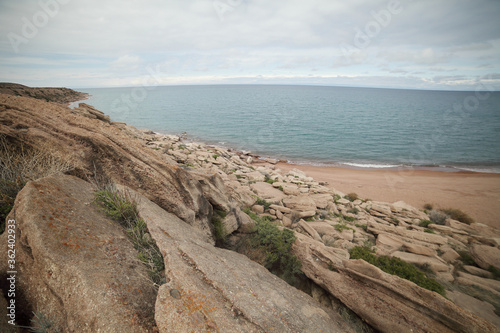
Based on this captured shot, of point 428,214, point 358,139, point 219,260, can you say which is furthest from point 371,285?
point 358,139

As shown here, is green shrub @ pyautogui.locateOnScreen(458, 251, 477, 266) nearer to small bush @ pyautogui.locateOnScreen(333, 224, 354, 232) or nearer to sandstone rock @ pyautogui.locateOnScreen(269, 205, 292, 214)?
small bush @ pyautogui.locateOnScreen(333, 224, 354, 232)

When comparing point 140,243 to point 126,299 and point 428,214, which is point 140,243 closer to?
point 126,299

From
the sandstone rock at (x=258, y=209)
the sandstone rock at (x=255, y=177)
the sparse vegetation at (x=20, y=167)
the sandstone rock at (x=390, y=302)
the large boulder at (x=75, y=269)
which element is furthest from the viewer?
the sandstone rock at (x=255, y=177)

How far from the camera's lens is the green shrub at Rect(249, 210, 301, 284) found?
403 inches

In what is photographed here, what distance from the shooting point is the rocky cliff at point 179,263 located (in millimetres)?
4125

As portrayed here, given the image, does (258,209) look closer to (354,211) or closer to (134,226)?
(354,211)

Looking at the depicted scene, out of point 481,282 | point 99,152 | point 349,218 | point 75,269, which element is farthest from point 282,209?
point 75,269

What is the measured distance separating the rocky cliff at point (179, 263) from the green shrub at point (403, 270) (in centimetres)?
75

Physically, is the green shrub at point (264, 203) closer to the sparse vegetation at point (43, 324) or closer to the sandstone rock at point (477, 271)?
the sandstone rock at point (477, 271)

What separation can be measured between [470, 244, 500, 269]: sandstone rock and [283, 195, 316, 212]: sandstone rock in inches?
412

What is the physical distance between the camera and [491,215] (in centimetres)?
2220

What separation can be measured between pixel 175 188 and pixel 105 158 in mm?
2897

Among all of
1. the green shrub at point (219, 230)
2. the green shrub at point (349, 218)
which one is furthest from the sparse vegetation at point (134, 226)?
the green shrub at point (349, 218)

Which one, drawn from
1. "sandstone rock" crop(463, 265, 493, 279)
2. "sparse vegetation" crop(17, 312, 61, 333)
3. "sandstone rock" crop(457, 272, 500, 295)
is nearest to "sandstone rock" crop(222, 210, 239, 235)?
"sparse vegetation" crop(17, 312, 61, 333)
